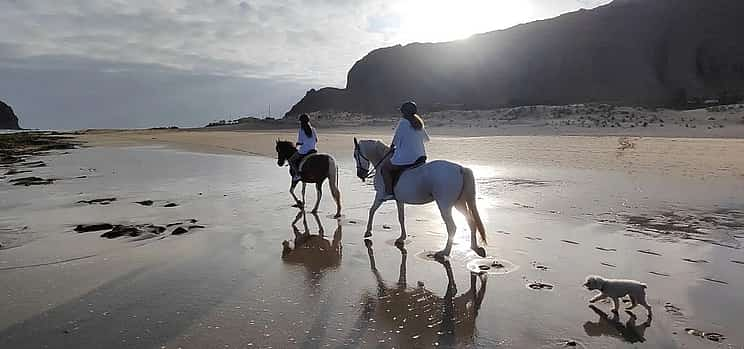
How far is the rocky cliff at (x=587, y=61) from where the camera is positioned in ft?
318

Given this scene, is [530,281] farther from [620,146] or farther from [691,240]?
[620,146]

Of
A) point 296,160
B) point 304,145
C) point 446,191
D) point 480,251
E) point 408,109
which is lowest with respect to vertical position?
point 480,251

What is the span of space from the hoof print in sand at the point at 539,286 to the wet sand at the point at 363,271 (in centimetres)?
3

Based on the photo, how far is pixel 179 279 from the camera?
620 centimetres

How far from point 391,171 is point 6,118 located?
609 ft

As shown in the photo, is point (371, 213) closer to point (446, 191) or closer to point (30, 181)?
point (446, 191)

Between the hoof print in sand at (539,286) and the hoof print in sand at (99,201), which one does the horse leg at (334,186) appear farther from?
the hoof print in sand at (99,201)

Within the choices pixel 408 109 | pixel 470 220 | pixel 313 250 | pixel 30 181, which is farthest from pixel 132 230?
pixel 30 181

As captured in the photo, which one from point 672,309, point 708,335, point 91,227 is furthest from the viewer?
point 91,227

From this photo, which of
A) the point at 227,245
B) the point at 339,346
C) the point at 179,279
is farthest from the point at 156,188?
the point at 339,346

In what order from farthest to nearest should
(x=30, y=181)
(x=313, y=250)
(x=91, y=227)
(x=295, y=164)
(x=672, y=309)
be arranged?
(x=30, y=181)
(x=295, y=164)
(x=91, y=227)
(x=313, y=250)
(x=672, y=309)

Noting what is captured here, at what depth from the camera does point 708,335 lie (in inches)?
180

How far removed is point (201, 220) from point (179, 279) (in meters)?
3.61

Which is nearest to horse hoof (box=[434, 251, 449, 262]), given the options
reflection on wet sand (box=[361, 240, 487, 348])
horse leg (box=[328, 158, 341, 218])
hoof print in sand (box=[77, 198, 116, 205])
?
reflection on wet sand (box=[361, 240, 487, 348])
